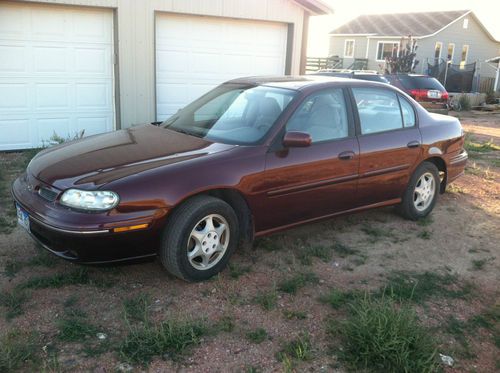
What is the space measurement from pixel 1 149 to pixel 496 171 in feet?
27.2

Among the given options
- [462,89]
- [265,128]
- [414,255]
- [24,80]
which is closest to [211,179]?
[265,128]

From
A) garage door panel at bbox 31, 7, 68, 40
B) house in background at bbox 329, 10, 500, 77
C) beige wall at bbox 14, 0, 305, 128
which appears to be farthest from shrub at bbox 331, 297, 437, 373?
house in background at bbox 329, 10, 500, 77

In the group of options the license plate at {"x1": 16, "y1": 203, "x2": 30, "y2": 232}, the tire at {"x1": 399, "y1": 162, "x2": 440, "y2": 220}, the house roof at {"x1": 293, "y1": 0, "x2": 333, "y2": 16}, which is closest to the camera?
the license plate at {"x1": 16, "y1": 203, "x2": 30, "y2": 232}

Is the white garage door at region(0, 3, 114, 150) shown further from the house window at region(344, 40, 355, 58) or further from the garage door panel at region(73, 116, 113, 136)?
the house window at region(344, 40, 355, 58)

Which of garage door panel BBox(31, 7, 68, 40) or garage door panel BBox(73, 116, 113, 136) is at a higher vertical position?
garage door panel BBox(31, 7, 68, 40)

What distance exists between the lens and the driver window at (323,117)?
4.62 m

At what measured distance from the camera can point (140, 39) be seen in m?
9.20

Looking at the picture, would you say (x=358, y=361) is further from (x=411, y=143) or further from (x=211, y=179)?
(x=411, y=143)

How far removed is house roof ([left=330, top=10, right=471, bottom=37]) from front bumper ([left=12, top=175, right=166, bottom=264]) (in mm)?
31800

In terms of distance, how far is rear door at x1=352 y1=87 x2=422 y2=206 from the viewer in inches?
199

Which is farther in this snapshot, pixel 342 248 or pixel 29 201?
pixel 342 248

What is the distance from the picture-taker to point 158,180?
376 cm

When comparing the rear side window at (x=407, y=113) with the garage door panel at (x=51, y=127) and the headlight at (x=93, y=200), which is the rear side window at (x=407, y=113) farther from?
the garage door panel at (x=51, y=127)

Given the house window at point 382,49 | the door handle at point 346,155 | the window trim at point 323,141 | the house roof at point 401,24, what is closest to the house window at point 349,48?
the house roof at point 401,24
